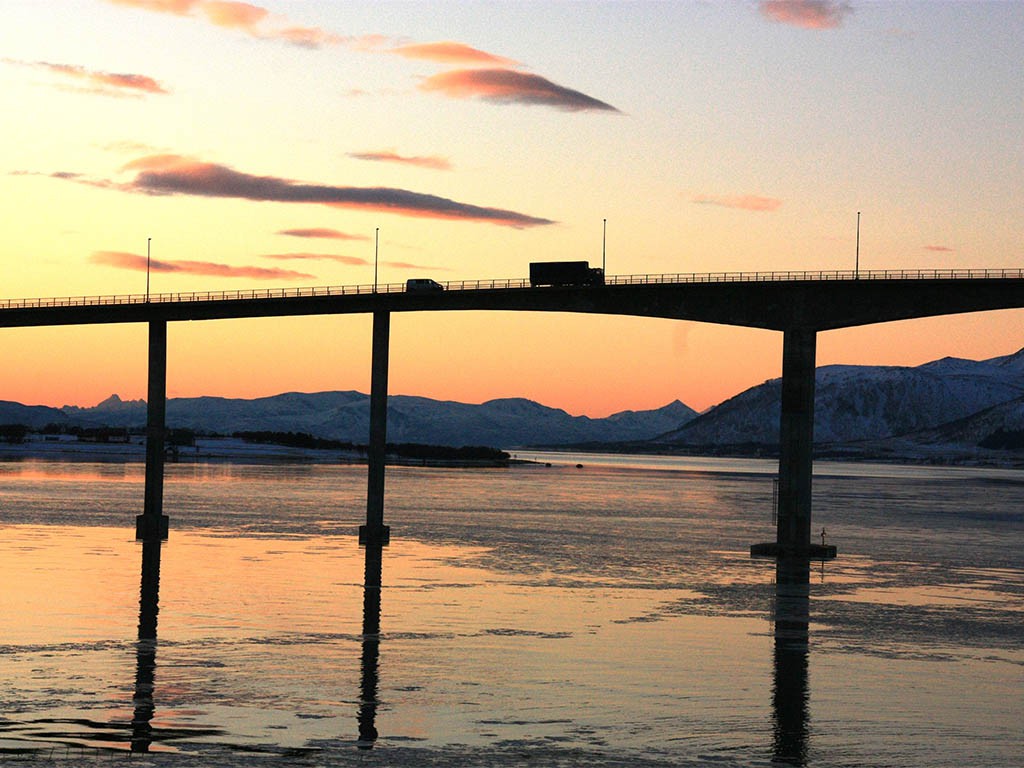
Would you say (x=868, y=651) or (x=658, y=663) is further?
(x=868, y=651)

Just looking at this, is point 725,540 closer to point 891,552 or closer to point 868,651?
point 891,552

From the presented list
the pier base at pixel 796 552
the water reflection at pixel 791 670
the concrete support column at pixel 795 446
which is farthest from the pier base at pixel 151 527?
the water reflection at pixel 791 670

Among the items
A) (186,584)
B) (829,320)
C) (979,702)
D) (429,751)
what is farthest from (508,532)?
(429,751)

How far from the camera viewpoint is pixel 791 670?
3869 centimetres

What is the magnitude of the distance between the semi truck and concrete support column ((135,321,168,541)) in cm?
2232

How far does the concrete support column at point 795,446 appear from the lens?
78.8 metres

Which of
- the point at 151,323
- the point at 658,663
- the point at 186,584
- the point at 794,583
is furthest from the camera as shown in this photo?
the point at 151,323

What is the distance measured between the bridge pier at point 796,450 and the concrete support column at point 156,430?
33.8 metres

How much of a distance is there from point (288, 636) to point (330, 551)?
3324 cm

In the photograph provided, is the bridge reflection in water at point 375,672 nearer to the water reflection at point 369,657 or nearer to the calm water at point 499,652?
the water reflection at point 369,657

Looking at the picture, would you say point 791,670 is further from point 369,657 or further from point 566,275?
point 566,275

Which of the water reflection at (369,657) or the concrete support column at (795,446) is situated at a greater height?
the concrete support column at (795,446)

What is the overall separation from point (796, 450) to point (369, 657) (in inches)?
1758

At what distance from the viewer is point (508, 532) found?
9369 centimetres
